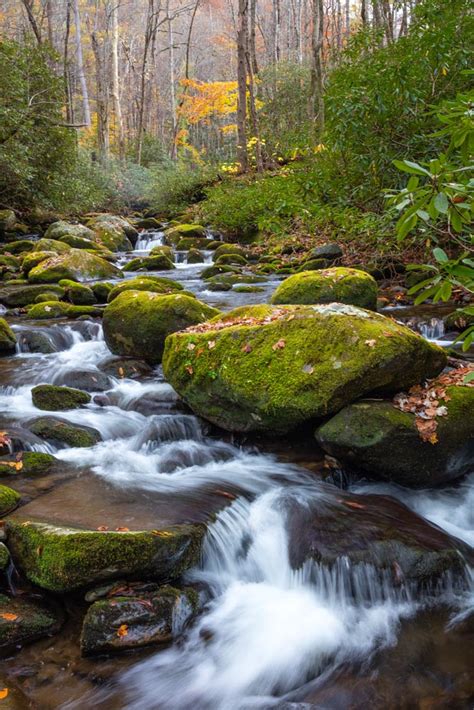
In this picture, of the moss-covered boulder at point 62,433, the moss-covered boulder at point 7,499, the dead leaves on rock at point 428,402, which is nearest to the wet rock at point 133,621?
the moss-covered boulder at point 7,499

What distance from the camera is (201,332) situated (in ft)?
18.5

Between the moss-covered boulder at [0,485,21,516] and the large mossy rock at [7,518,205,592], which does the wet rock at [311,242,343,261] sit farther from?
the large mossy rock at [7,518,205,592]

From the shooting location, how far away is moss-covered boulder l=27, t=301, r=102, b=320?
899cm

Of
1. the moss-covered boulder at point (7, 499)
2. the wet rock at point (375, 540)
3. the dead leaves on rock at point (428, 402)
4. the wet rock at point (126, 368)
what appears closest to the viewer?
the wet rock at point (375, 540)

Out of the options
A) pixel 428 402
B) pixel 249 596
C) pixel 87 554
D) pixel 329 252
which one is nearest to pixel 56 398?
pixel 87 554

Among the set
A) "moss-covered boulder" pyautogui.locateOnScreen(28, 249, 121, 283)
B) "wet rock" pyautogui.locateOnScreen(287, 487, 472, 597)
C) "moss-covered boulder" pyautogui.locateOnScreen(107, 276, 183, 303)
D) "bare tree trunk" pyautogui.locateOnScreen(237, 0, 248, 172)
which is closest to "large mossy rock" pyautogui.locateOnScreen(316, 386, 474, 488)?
"wet rock" pyautogui.locateOnScreen(287, 487, 472, 597)

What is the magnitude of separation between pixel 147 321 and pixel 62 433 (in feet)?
7.90

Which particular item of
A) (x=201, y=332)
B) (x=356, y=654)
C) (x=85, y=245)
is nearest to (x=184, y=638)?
(x=356, y=654)

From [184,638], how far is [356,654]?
1.04 m

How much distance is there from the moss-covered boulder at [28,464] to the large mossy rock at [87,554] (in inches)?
40.7

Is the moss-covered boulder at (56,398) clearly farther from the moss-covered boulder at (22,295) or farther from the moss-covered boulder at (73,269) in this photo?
the moss-covered boulder at (73,269)

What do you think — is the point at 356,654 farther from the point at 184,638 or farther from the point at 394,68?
the point at 394,68

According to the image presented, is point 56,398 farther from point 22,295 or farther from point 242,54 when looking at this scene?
point 242,54

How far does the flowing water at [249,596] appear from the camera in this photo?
2.69 meters
